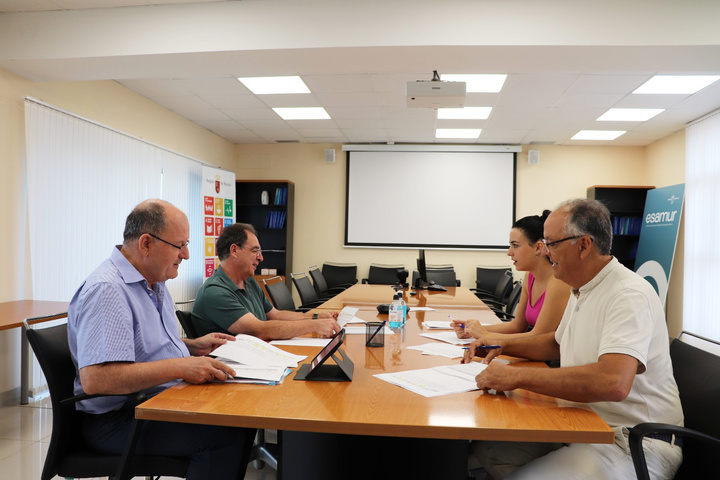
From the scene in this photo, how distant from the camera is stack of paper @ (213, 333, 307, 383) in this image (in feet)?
5.20

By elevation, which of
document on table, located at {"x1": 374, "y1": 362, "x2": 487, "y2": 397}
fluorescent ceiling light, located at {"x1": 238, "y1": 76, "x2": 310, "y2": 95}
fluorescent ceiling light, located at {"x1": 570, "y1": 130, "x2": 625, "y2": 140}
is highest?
fluorescent ceiling light, located at {"x1": 238, "y1": 76, "x2": 310, "y2": 95}

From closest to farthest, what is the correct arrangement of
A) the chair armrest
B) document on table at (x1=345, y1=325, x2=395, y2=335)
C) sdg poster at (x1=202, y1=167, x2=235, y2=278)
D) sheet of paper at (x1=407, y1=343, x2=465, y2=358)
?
the chair armrest, sheet of paper at (x1=407, y1=343, x2=465, y2=358), document on table at (x1=345, y1=325, x2=395, y2=335), sdg poster at (x1=202, y1=167, x2=235, y2=278)

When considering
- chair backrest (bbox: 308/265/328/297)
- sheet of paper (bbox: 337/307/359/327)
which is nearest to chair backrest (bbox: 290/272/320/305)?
chair backrest (bbox: 308/265/328/297)

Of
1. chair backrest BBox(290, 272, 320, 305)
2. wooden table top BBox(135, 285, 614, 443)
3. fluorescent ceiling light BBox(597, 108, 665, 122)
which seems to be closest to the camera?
wooden table top BBox(135, 285, 614, 443)

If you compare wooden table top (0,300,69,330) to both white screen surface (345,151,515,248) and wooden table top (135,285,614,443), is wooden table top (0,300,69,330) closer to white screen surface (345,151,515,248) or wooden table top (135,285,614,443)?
wooden table top (135,285,614,443)

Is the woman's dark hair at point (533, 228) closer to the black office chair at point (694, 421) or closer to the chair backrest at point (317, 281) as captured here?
the black office chair at point (694, 421)

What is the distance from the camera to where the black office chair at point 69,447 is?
5.19ft

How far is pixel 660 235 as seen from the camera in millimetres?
6914

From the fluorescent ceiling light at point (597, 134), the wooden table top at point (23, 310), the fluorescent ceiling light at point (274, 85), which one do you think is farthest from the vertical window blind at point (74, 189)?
the fluorescent ceiling light at point (597, 134)

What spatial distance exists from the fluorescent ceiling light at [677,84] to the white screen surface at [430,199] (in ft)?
9.66

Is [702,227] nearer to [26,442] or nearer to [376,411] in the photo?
[376,411]

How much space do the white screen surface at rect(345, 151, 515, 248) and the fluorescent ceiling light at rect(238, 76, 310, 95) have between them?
2865 mm

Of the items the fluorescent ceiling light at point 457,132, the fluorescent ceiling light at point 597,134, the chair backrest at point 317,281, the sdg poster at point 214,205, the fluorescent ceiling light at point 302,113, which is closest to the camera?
the chair backrest at point 317,281

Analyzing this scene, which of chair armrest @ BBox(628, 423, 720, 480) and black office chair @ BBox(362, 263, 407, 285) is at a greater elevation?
chair armrest @ BBox(628, 423, 720, 480)
